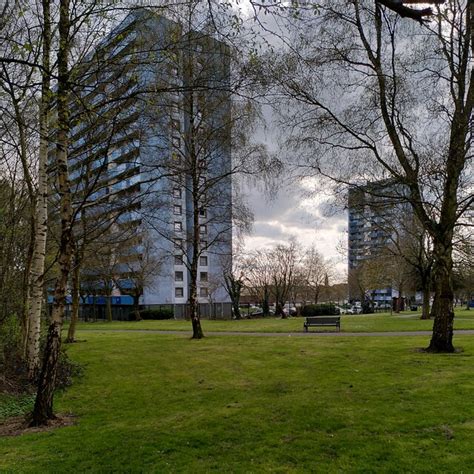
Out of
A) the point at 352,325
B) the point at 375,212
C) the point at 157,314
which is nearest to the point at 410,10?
the point at 375,212

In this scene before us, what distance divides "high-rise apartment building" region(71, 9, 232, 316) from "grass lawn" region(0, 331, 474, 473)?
3.94m

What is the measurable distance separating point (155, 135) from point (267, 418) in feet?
22.9

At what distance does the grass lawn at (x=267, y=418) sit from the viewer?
4.98 meters

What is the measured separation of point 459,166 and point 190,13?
349 inches

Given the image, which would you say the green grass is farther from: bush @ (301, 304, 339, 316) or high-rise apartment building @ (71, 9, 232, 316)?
bush @ (301, 304, 339, 316)

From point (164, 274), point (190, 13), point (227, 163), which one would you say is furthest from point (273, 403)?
point (164, 274)

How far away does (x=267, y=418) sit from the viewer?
21.7ft

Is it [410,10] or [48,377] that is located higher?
[410,10]

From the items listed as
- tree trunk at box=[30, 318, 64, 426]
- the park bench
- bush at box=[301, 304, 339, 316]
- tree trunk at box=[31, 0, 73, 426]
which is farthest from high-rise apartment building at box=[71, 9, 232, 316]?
bush at box=[301, 304, 339, 316]

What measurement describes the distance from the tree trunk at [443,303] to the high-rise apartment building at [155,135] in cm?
732

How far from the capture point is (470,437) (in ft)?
17.9

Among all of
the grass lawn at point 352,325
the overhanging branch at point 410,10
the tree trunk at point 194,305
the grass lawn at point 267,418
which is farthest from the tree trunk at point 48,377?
the grass lawn at point 352,325

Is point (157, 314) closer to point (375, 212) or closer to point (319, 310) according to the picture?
point (319, 310)

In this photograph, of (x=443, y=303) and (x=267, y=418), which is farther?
(x=443, y=303)
